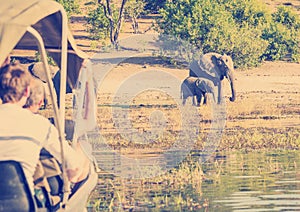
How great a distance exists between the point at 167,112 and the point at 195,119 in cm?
183

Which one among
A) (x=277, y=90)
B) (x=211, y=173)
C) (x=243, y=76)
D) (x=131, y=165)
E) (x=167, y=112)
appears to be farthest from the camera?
(x=243, y=76)

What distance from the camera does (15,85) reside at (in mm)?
8328

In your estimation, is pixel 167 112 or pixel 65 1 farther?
pixel 65 1

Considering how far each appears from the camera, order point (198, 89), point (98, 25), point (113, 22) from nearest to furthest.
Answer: point (198, 89) < point (113, 22) < point (98, 25)

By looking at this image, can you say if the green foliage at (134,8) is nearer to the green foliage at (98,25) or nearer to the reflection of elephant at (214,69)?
the green foliage at (98,25)

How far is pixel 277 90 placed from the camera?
31812 millimetres

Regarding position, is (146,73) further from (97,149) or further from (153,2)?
(97,149)

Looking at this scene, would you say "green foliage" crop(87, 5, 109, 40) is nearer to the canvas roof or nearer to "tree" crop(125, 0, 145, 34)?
"tree" crop(125, 0, 145, 34)

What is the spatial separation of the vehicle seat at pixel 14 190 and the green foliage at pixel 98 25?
115 feet

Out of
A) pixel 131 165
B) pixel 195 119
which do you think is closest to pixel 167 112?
pixel 195 119

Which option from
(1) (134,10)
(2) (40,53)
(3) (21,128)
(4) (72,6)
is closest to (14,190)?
(3) (21,128)

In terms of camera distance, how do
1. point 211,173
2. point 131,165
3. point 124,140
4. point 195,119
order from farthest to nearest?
point 195,119 → point 124,140 → point 131,165 → point 211,173

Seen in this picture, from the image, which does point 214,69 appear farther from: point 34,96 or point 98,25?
point 34,96

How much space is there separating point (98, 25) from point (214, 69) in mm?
16236
